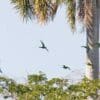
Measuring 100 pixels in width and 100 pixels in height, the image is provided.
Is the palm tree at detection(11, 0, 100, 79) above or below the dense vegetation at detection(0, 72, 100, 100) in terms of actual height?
above

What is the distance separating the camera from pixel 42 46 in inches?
1604

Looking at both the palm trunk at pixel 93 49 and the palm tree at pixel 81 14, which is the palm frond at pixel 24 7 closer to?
the palm tree at pixel 81 14

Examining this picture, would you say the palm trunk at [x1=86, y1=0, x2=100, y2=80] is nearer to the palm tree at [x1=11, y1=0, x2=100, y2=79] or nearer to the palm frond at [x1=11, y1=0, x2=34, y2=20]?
the palm tree at [x1=11, y1=0, x2=100, y2=79]

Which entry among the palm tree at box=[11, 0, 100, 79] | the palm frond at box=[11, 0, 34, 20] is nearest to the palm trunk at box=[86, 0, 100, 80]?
the palm tree at box=[11, 0, 100, 79]

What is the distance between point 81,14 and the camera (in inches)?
1681

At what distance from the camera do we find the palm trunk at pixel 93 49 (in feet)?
139

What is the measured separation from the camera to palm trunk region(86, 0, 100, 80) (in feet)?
139

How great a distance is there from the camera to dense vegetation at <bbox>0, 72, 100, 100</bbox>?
40875mm

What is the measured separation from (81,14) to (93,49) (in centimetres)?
146

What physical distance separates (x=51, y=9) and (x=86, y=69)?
289 centimetres

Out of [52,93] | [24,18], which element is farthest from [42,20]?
[52,93]

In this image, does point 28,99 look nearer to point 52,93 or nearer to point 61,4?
point 52,93

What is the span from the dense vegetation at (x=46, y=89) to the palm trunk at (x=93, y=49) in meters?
0.65

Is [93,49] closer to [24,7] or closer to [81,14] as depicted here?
[81,14]
